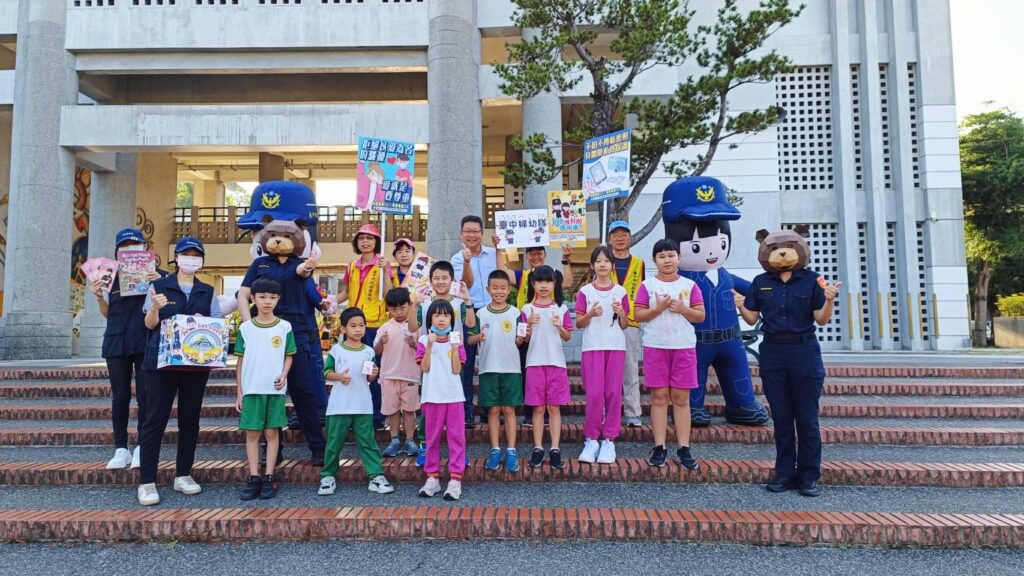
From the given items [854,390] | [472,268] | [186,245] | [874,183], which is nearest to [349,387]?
[186,245]

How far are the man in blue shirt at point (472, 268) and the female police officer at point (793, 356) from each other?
7.48 feet

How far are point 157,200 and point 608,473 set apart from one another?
65.3 feet

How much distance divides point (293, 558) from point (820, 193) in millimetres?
14972

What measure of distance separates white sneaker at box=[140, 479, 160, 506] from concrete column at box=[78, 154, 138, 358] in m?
12.2

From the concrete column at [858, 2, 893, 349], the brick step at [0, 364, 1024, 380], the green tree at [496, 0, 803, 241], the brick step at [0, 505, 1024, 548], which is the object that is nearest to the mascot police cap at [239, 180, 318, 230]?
the brick step at [0, 505, 1024, 548]

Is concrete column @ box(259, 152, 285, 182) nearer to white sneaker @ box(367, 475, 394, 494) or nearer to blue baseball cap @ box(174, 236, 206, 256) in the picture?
blue baseball cap @ box(174, 236, 206, 256)

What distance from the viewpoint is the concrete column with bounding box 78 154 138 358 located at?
45.3 ft

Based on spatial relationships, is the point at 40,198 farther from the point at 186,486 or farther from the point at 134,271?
the point at 186,486

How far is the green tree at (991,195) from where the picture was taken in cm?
2073

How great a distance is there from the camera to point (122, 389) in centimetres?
459

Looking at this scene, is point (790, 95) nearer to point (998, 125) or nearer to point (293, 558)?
point (998, 125)

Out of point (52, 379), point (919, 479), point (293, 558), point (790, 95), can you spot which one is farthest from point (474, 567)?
point (790, 95)

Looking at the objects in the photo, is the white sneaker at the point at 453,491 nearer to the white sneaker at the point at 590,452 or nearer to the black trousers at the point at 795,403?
the white sneaker at the point at 590,452

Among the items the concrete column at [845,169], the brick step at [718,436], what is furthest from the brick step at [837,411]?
the concrete column at [845,169]
